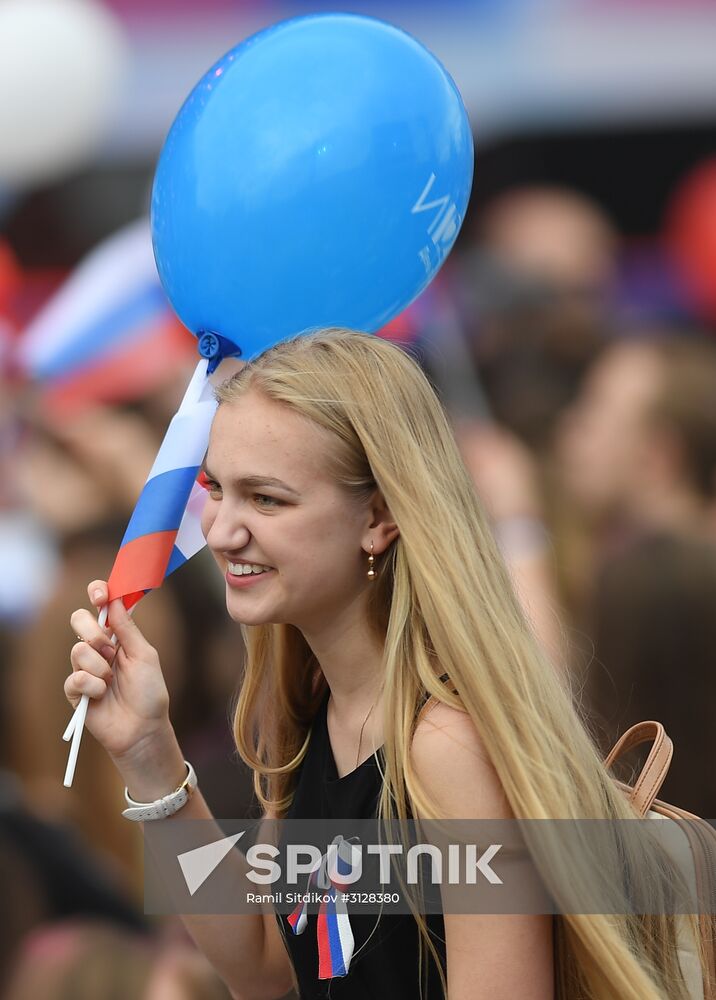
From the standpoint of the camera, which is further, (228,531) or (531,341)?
(531,341)

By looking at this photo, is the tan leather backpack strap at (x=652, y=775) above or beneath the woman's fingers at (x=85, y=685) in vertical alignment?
beneath

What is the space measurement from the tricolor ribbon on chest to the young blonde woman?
0.03m

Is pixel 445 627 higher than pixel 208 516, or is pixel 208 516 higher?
pixel 208 516

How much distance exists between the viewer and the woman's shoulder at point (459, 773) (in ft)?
5.70

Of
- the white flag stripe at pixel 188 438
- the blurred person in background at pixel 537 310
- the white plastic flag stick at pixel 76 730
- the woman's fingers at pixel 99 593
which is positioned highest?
the blurred person in background at pixel 537 310

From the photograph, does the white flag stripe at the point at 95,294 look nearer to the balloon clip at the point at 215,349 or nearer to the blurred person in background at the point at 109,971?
the blurred person in background at the point at 109,971

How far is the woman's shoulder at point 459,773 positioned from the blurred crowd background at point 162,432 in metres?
0.23

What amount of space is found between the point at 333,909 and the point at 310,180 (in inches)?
38.5

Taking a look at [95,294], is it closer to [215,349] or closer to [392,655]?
[215,349]

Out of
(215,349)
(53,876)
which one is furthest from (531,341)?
(215,349)

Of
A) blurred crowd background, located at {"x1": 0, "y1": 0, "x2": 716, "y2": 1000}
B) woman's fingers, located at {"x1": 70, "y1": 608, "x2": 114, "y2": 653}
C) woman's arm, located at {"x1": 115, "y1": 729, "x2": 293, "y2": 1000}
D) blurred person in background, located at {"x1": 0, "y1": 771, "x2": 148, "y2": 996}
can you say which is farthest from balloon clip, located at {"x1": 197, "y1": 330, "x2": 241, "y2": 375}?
blurred person in background, located at {"x1": 0, "y1": 771, "x2": 148, "y2": 996}

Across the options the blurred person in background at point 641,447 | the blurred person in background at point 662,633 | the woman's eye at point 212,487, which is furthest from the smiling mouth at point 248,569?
the blurred person in background at point 641,447

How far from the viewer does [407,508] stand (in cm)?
183

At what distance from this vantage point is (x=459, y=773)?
174cm
